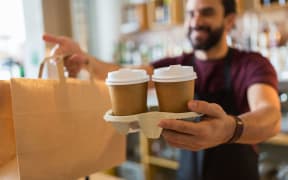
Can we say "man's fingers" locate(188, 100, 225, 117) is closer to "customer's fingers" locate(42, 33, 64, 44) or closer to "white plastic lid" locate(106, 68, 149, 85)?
"white plastic lid" locate(106, 68, 149, 85)

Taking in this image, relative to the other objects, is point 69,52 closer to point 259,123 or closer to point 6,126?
point 6,126

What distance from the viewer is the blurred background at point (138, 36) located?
1896 mm

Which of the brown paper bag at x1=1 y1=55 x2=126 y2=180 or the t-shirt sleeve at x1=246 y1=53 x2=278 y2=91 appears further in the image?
the t-shirt sleeve at x1=246 y1=53 x2=278 y2=91

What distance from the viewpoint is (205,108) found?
2.03ft

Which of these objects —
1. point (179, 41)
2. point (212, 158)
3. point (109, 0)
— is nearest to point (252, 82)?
point (212, 158)

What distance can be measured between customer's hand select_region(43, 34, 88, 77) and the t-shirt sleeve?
56 cm

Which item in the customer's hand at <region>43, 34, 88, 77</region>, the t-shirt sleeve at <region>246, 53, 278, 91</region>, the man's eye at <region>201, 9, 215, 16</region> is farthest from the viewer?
the man's eye at <region>201, 9, 215, 16</region>

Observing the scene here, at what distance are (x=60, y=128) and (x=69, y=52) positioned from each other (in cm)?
31

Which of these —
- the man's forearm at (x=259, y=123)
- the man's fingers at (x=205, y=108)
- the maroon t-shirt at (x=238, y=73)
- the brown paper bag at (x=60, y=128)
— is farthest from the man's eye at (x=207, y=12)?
the man's fingers at (x=205, y=108)

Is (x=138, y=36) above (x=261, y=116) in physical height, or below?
above

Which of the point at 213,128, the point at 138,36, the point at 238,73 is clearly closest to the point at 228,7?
the point at 238,73

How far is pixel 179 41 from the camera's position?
318 cm

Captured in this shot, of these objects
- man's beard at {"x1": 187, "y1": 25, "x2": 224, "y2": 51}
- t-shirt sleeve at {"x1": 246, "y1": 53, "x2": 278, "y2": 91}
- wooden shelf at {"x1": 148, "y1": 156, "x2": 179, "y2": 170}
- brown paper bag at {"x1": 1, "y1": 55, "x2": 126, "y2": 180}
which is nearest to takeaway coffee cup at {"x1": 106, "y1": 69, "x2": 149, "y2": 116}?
brown paper bag at {"x1": 1, "y1": 55, "x2": 126, "y2": 180}

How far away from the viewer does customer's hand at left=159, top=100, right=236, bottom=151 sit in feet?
1.99
